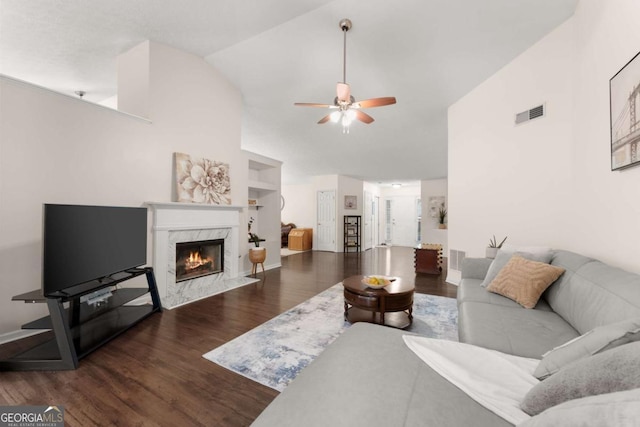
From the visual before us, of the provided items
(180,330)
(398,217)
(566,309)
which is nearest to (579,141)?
(566,309)

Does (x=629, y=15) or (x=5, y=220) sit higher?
(x=629, y=15)

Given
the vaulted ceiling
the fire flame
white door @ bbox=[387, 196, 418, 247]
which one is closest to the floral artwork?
the fire flame

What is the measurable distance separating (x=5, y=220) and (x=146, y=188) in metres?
1.22

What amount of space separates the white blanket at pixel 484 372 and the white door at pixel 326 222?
279 inches

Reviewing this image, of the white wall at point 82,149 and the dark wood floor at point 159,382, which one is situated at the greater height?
the white wall at point 82,149

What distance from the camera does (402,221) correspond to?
10.6 m

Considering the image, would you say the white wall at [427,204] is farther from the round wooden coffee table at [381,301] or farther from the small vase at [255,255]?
the round wooden coffee table at [381,301]

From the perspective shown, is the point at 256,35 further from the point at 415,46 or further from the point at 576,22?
the point at 576,22

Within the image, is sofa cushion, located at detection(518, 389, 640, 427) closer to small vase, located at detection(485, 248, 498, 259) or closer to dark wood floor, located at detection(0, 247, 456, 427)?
dark wood floor, located at detection(0, 247, 456, 427)

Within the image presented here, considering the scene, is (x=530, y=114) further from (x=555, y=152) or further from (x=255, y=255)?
(x=255, y=255)

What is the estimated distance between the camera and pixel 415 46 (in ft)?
10.4

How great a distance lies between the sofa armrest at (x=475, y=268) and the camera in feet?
8.99

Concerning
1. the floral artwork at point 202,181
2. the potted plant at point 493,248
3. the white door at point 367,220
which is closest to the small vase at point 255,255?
the floral artwork at point 202,181

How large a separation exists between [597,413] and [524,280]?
197 cm
